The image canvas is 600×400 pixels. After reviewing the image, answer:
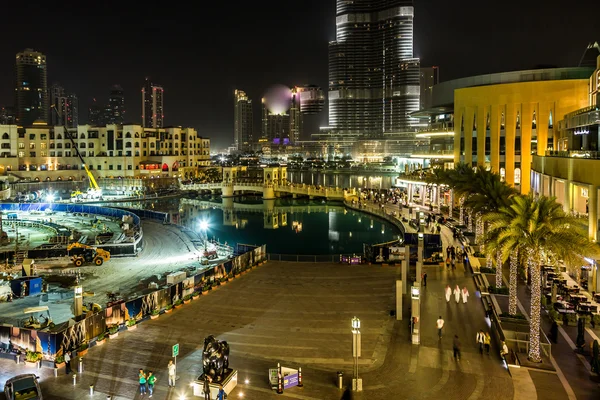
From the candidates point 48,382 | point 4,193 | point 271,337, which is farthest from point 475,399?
point 4,193

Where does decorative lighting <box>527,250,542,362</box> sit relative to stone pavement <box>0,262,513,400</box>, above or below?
above

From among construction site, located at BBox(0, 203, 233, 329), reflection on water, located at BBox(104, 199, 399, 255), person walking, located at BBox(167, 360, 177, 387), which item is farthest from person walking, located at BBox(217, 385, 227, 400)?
reflection on water, located at BBox(104, 199, 399, 255)

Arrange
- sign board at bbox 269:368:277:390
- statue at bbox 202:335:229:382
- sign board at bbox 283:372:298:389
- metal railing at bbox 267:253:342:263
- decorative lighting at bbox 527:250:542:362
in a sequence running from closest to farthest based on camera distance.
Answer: statue at bbox 202:335:229:382 → sign board at bbox 283:372:298:389 → sign board at bbox 269:368:277:390 → decorative lighting at bbox 527:250:542:362 → metal railing at bbox 267:253:342:263

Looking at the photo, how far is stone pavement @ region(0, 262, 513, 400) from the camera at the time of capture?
56.1 feet

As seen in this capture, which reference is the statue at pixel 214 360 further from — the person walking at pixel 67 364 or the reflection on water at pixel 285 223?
the reflection on water at pixel 285 223

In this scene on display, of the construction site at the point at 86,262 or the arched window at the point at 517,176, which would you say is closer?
the construction site at the point at 86,262

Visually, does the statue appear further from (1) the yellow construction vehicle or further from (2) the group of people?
(1) the yellow construction vehicle

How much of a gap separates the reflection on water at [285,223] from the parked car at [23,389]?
3988 centimetres

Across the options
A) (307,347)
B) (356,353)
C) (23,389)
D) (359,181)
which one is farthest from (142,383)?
(359,181)

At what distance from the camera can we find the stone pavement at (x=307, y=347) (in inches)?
674

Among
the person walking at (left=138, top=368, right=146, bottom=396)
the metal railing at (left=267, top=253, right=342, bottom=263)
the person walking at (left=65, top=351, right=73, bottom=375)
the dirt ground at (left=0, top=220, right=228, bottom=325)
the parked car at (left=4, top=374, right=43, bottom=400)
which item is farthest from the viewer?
the metal railing at (left=267, top=253, right=342, bottom=263)

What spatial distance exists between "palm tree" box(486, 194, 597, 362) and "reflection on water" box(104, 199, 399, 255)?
119ft

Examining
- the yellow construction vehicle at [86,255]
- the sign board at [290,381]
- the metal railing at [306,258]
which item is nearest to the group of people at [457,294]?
the sign board at [290,381]

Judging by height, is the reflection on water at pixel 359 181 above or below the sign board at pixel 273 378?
above
